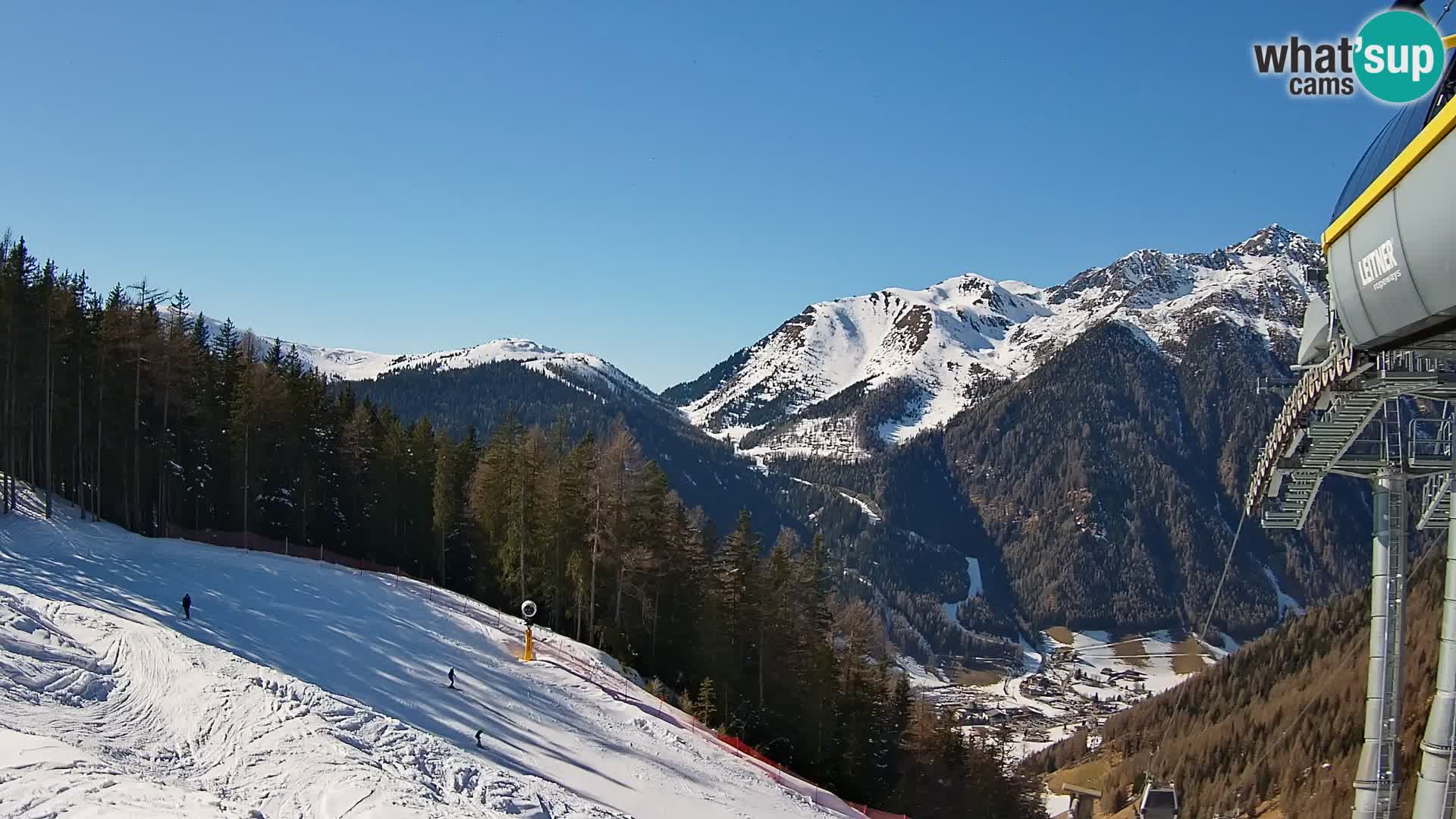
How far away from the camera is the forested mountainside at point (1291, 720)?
1436 inches

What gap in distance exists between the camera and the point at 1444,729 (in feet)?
33.8

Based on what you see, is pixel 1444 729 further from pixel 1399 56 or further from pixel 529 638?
pixel 529 638

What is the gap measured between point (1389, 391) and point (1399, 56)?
22.6 feet

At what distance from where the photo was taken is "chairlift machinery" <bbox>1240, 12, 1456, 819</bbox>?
171 inches

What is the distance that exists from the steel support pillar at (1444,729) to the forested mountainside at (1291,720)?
18.8m

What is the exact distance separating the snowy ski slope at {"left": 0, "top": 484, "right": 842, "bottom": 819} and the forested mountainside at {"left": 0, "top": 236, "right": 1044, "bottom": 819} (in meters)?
6.39

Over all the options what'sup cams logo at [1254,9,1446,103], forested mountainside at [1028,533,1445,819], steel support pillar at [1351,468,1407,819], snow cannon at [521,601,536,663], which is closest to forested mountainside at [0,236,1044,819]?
snow cannon at [521,601,536,663]

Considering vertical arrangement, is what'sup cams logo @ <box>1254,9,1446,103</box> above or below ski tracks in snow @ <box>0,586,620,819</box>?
above

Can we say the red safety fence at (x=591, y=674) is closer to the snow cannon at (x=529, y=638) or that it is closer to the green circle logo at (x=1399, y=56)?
the snow cannon at (x=529, y=638)

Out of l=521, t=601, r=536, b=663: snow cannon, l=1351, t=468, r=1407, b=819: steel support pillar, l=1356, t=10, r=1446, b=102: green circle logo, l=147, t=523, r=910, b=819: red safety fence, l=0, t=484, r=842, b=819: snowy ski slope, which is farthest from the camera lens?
l=521, t=601, r=536, b=663: snow cannon

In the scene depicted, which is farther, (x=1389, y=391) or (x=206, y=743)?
(x=206, y=743)

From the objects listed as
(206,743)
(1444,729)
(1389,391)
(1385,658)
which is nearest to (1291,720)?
(1385,658)

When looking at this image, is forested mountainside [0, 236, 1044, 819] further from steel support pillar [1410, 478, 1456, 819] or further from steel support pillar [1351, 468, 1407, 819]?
steel support pillar [1410, 478, 1456, 819]

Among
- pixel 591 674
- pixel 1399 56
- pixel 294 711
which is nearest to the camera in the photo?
pixel 1399 56
